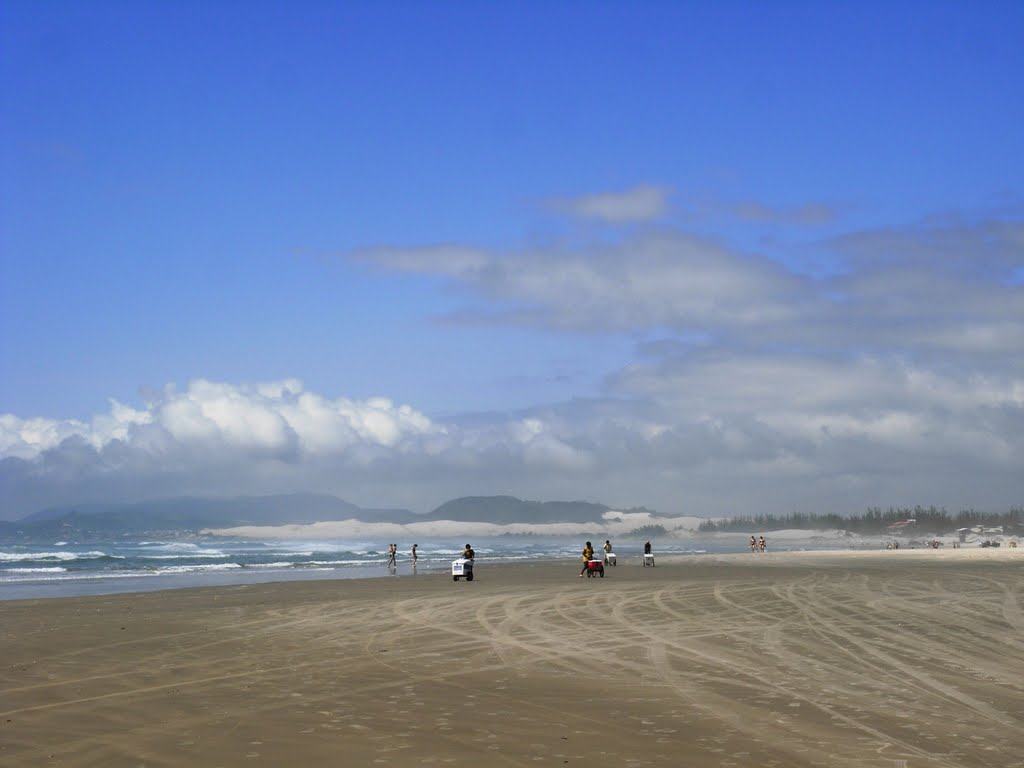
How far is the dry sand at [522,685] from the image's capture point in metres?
10.1

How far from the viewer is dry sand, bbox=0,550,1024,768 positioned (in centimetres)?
1011

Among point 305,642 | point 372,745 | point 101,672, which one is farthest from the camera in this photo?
point 305,642

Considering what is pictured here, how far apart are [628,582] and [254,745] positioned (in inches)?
1245

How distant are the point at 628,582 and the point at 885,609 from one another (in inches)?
628

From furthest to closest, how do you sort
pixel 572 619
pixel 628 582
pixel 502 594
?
pixel 628 582
pixel 502 594
pixel 572 619

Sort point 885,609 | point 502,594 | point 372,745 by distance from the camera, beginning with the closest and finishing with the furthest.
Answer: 1. point 372,745
2. point 885,609
3. point 502,594

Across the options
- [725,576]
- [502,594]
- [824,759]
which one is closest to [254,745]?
[824,759]

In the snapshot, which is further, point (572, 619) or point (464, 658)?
point (572, 619)

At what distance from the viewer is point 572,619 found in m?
24.2

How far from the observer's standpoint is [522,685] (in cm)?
1417

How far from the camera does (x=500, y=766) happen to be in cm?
937

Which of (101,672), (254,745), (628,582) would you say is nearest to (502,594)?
(628,582)

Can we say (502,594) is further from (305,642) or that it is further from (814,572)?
(814,572)

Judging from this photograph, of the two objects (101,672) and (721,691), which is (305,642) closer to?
(101,672)
